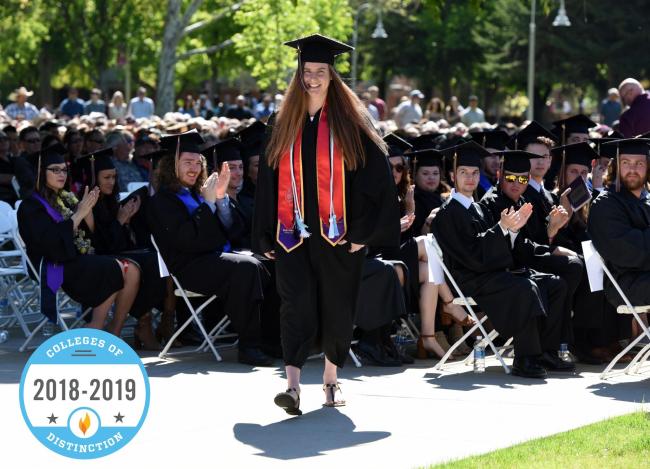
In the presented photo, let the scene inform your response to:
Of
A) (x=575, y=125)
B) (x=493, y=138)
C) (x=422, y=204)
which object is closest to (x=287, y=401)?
(x=422, y=204)

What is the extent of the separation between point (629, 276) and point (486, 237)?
1.05 m

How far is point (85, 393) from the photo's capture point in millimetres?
6191

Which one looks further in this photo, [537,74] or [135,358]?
[537,74]

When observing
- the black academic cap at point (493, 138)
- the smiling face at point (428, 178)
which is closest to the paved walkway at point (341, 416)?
the smiling face at point (428, 178)

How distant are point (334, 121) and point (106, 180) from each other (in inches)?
156

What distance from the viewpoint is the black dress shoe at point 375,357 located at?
399 inches

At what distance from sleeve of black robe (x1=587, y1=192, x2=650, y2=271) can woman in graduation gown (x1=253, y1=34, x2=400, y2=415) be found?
227cm

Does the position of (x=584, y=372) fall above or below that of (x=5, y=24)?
below

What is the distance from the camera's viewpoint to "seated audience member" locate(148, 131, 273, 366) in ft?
33.4

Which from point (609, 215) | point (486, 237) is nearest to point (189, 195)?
point (486, 237)

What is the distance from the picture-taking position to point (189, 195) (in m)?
10.7

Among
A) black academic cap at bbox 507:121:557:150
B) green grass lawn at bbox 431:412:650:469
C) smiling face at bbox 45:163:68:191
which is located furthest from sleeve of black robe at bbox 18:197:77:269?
green grass lawn at bbox 431:412:650:469

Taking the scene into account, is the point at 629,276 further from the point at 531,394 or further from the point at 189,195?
the point at 189,195

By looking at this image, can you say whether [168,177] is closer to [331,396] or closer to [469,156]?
[469,156]
